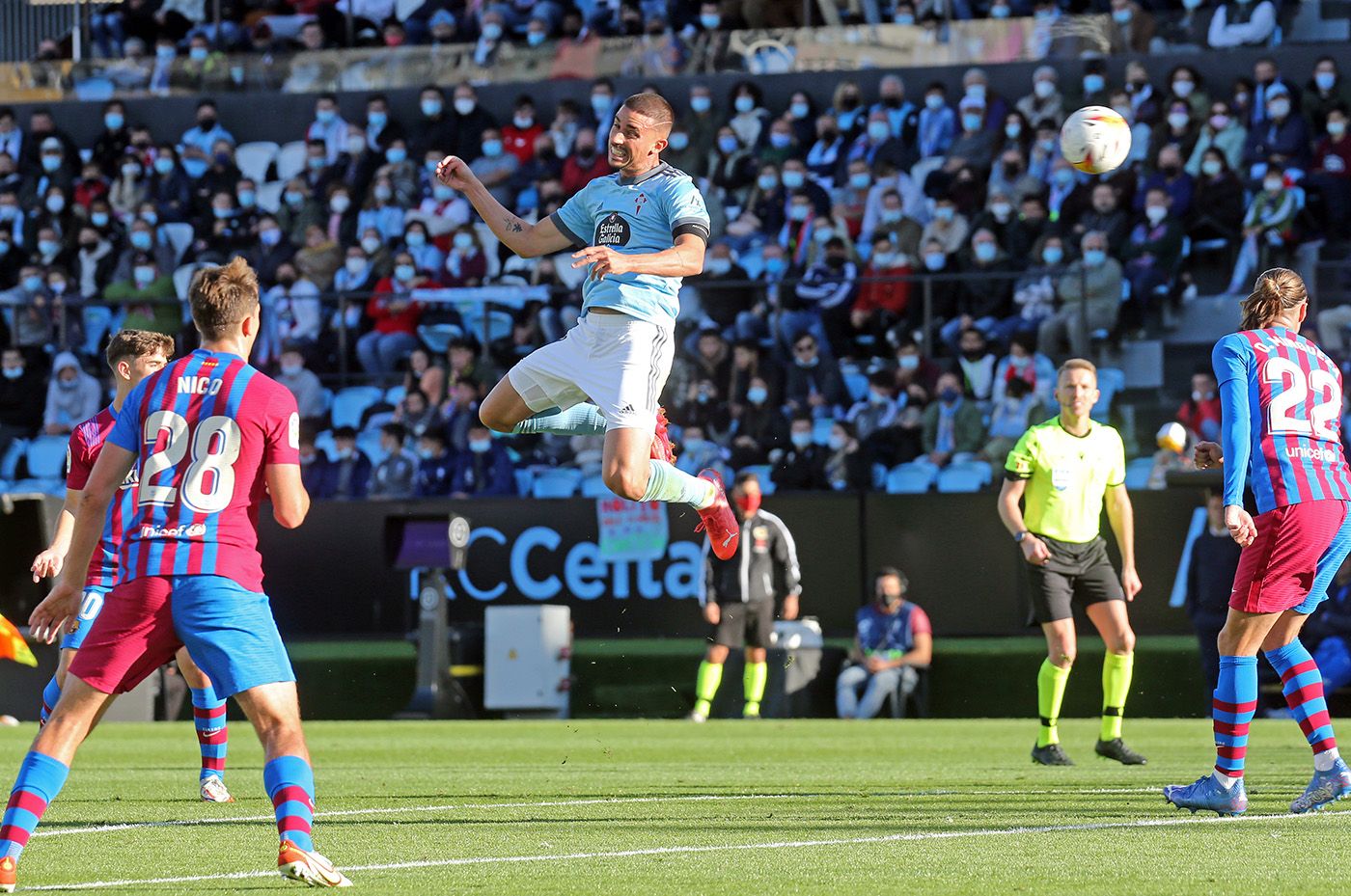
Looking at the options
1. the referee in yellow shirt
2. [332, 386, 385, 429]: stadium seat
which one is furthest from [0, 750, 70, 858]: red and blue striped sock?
[332, 386, 385, 429]: stadium seat

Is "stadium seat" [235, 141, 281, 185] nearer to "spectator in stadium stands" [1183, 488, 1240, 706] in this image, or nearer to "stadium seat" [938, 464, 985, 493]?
"stadium seat" [938, 464, 985, 493]

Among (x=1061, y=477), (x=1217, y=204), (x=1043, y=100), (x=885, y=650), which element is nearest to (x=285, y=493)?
(x=1061, y=477)

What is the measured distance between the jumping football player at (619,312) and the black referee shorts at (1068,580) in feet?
9.95

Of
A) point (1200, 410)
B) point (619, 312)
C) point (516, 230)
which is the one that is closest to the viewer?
point (619, 312)

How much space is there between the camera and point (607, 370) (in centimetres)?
875

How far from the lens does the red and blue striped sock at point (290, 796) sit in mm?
5430

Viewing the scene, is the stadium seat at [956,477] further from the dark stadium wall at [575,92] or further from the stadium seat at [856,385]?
the dark stadium wall at [575,92]

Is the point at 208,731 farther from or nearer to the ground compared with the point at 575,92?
nearer to the ground

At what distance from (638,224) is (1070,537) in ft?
13.2

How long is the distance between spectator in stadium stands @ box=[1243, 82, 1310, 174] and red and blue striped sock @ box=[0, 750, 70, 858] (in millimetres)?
16801

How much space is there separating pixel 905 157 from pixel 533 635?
24.4 feet

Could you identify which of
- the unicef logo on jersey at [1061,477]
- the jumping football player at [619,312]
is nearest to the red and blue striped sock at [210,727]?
the jumping football player at [619,312]

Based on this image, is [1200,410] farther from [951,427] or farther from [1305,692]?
[1305,692]

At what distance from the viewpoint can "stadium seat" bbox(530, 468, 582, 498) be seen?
18.9 m
